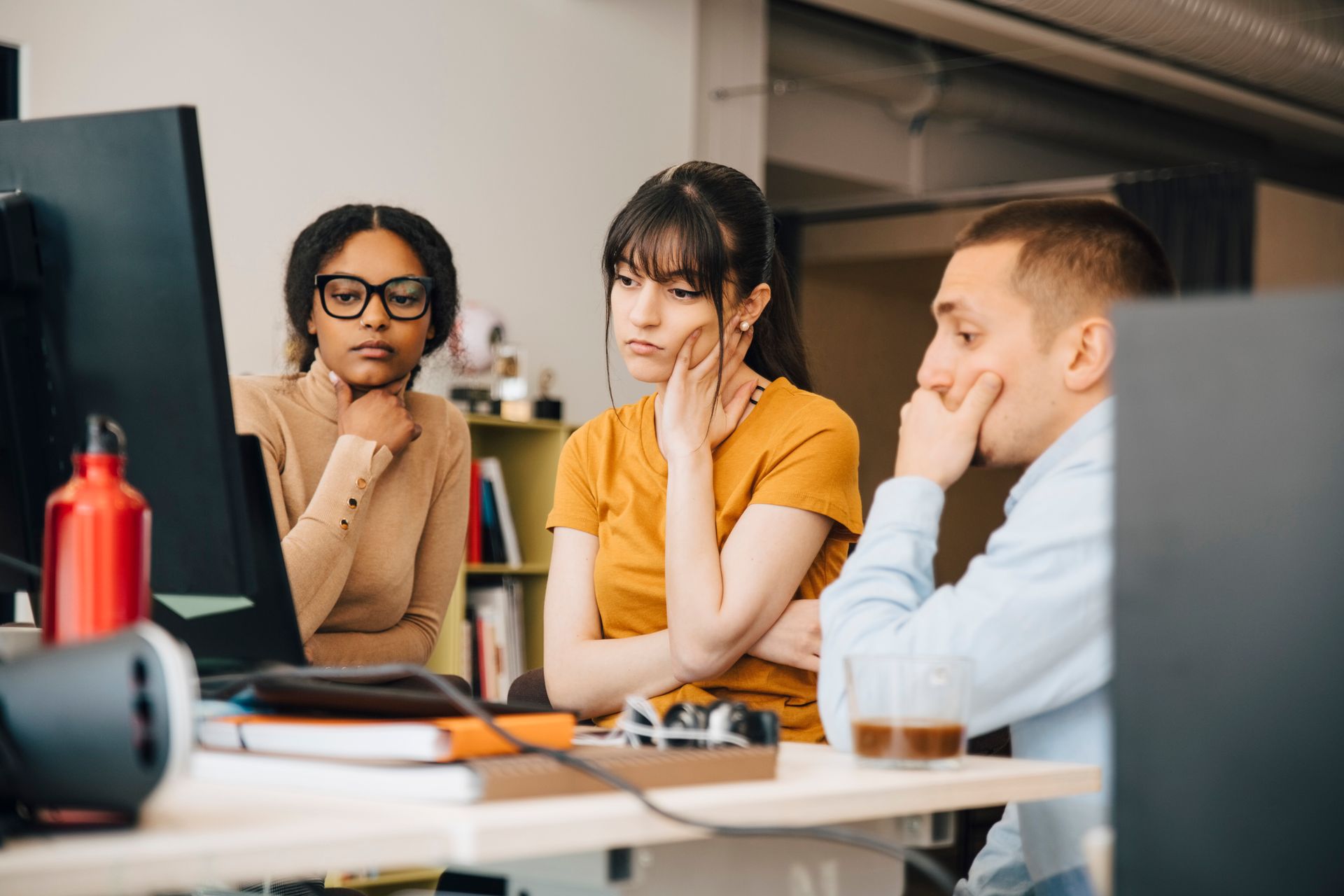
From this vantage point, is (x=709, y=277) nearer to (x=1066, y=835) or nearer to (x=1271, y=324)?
(x=1066, y=835)

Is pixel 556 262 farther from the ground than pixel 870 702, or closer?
farther from the ground

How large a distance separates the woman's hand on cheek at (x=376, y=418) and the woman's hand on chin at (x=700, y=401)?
1.57 ft

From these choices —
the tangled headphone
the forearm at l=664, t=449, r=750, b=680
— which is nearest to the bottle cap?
the tangled headphone

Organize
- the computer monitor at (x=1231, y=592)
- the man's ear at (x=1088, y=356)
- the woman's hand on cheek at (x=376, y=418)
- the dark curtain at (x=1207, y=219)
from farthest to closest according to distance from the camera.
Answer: the dark curtain at (x=1207, y=219) → the woman's hand on cheek at (x=376, y=418) → the man's ear at (x=1088, y=356) → the computer monitor at (x=1231, y=592)

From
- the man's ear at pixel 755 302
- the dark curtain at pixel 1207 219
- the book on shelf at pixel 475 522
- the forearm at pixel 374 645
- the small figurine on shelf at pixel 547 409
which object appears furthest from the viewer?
Result: the dark curtain at pixel 1207 219

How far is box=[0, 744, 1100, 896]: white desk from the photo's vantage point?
69 cm

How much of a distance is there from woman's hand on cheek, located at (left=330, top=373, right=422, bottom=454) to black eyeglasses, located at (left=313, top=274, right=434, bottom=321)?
108 millimetres

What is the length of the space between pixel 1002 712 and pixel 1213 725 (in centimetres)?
54

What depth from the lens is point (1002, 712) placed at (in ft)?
3.85

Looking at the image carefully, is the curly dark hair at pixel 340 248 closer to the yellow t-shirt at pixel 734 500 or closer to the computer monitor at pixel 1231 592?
the yellow t-shirt at pixel 734 500

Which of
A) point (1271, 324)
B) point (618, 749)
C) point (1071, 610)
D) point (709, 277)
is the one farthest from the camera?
point (709, 277)

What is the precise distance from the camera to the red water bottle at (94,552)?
93 cm

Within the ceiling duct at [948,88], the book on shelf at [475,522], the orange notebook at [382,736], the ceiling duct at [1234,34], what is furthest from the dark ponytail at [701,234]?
the ceiling duct at [948,88]

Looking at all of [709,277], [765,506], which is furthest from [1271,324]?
[709,277]
